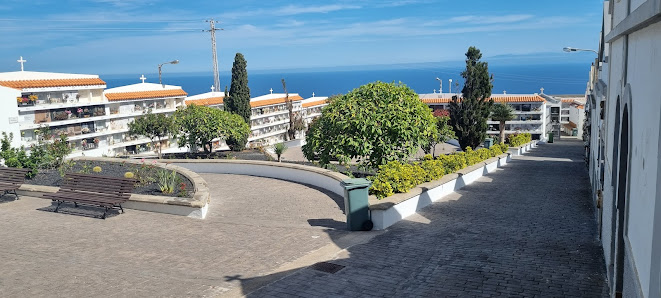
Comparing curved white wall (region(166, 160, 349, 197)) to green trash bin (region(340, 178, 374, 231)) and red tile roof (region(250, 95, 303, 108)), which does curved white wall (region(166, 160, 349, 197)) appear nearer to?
green trash bin (region(340, 178, 374, 231))

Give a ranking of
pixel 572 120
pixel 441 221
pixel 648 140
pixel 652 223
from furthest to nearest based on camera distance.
Result: pixel 572 120 → pixel 441 221 → pixel 648 140 → pixel 652 223

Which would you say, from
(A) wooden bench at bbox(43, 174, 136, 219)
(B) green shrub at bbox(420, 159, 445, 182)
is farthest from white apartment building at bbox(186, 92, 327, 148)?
(A) wooden bench at bbox(43, 174, 136, 219)

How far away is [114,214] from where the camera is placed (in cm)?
1391

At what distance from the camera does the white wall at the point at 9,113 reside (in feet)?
107

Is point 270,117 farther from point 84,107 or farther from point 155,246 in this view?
point 155,246

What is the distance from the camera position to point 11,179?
52.0 feet

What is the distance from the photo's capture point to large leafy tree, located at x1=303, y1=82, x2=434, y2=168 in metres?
17.9

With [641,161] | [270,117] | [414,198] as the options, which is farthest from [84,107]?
[641,161]

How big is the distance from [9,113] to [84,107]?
65.9ft

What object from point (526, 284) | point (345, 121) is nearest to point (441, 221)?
point (526, 284)

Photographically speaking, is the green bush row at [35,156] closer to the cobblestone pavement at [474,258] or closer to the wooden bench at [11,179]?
the wooden bench at [11,179]

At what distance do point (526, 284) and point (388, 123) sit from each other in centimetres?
963

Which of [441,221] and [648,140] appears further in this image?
[441,221]

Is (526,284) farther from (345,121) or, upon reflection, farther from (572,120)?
(572,120)
